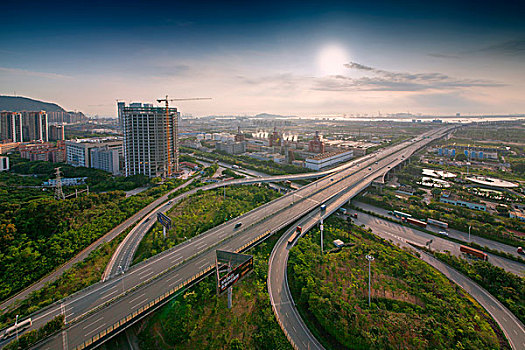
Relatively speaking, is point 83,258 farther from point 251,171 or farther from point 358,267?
point 251,171

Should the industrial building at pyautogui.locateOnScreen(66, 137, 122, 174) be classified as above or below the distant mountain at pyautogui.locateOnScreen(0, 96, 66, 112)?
below

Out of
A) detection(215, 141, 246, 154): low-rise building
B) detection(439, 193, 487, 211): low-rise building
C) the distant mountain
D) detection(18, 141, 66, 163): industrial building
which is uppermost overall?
the distant mountain

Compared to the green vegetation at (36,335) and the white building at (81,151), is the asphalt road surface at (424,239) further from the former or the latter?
the white building at (81,151)

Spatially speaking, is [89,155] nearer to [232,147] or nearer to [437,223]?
[232,147]

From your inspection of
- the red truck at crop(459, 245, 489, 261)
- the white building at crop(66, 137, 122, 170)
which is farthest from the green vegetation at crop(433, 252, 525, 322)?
the white building at crop(66, 137, 122, 170)

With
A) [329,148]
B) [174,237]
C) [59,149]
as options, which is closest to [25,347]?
[174,237]

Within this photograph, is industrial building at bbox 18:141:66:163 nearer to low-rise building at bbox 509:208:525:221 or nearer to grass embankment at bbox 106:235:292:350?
grass embankment at bbox 106:235:292:350

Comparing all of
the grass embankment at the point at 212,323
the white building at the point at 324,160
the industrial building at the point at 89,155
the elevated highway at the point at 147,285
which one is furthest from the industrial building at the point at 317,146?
the grass embankment at the point at 212,323

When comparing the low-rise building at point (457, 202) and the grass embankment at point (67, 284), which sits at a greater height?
the low-rise building at point (457, 202)
